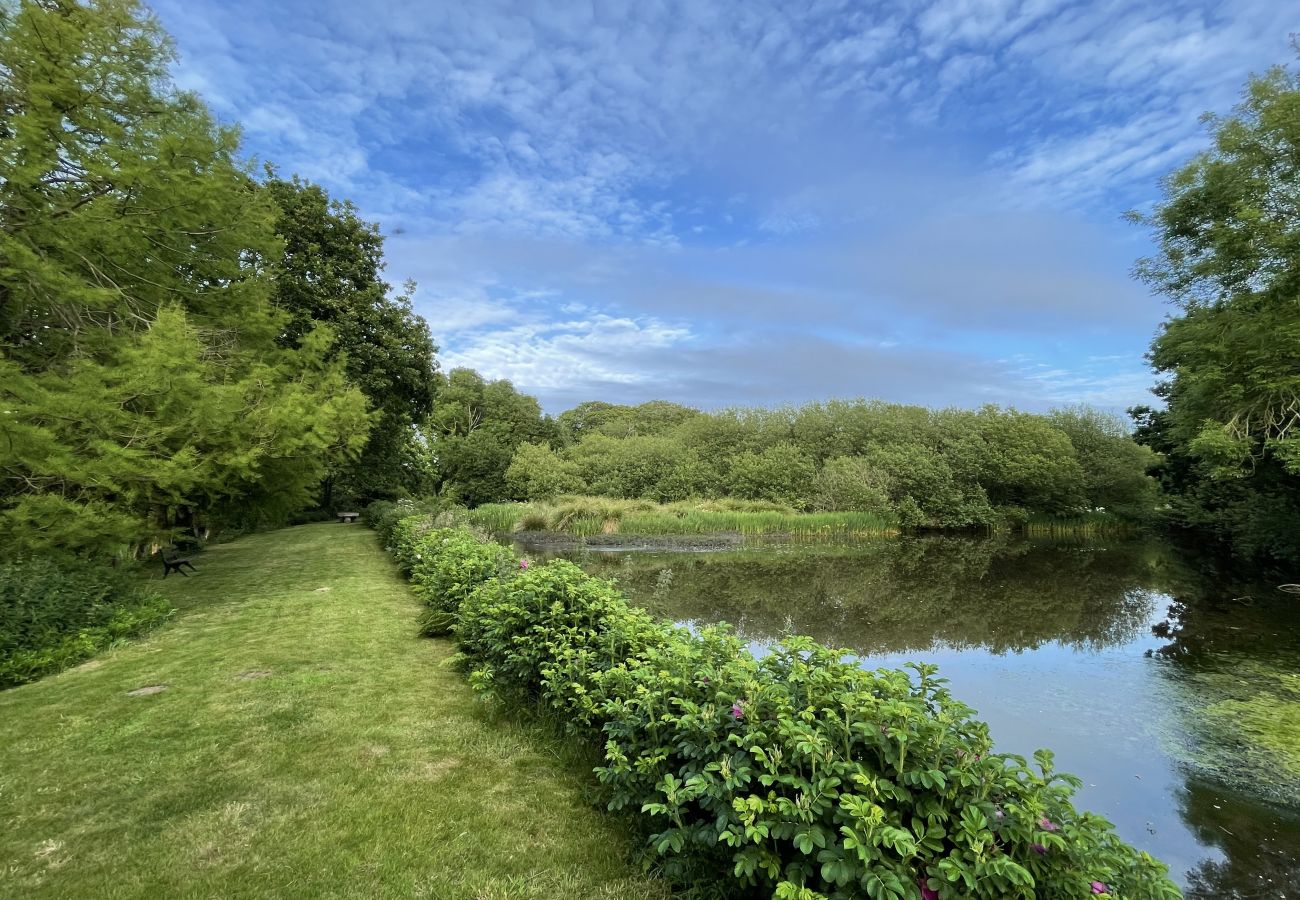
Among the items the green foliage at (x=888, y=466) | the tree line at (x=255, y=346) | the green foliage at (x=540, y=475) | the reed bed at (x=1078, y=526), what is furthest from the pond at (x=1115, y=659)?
the reed bed at (x=1078, y=526)

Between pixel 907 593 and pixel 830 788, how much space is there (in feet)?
39.7

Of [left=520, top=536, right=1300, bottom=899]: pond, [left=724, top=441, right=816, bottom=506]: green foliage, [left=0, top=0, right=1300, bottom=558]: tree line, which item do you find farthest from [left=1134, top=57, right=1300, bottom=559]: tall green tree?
[left=724, top=441, right=816, bottom=506]: green foliage

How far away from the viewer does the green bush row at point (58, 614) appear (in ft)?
19.4

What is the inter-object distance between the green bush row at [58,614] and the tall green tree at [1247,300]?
20493 mm

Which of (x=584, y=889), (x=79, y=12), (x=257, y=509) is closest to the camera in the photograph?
(x=584, y=889)

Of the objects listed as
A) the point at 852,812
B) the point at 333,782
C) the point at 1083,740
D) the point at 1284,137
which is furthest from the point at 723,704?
the point at 1284,137

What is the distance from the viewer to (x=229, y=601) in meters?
9.12

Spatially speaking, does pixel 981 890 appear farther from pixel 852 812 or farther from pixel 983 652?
pixel 983 652

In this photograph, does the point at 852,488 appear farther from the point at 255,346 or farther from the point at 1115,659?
the point at 255,346

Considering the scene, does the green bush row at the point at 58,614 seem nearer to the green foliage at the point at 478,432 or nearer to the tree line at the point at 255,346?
the tree line at the point at 255,346

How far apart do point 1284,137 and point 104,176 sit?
23.0 m

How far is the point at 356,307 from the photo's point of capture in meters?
20.0

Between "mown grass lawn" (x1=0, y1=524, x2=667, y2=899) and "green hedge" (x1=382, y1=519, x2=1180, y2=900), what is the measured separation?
543mm

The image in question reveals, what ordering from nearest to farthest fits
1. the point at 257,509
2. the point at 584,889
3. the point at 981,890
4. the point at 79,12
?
the point at 981,890, the point at 584,889, the point at 79,12, the point at 257,509
